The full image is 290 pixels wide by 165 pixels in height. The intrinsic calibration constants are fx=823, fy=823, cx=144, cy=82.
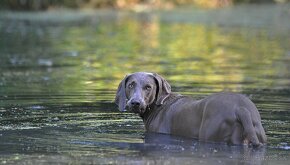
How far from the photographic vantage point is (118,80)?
16.3 metres

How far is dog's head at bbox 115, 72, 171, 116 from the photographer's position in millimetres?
Answer: 9875

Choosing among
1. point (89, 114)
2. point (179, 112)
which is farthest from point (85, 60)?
point (179, 112)

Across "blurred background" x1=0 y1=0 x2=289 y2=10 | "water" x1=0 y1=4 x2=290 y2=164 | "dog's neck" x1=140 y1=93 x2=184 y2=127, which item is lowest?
"blurred background" x1=0 y1=0 x2=289 y2=10

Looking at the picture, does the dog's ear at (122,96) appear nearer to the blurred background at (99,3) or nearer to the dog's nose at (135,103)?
the dog's nose at (135,103)

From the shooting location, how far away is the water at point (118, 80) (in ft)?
28.4

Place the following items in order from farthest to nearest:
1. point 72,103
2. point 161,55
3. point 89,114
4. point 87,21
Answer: point 87,21 → point 161,55 → point 72,103 → point 89,114

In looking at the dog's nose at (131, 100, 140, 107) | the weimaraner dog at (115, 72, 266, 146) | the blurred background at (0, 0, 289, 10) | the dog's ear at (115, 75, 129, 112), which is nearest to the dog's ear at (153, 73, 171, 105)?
the weimaraner dog at (115, 72, 266, 146)

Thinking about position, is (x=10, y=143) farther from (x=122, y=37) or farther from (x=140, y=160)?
(x=122, y=37)

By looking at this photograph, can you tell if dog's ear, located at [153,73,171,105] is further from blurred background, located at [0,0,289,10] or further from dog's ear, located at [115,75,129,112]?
blurred background, located at [0,0,289,10]

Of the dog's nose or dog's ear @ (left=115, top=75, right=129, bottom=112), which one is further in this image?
dog's ear @ (left=115, top=75, right=129, bottom=112)

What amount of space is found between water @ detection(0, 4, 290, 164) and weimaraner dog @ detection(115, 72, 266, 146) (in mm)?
146

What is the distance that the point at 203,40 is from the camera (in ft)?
93.1

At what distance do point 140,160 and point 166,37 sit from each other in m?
22.3

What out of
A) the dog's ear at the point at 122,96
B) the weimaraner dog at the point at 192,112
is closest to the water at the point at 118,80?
the weimaraner dog at the point at 192,112
